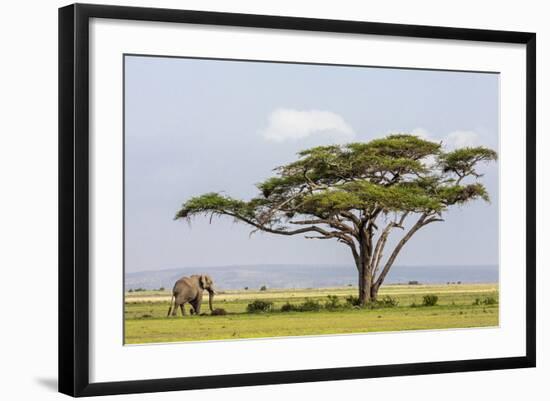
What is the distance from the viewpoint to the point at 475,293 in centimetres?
998

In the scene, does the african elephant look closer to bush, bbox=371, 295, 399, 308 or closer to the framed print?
the framed print

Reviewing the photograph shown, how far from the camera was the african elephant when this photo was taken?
8.98m

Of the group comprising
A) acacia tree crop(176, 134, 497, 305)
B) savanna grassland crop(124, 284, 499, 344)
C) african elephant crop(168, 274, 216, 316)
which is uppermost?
acacia tree crop(176, 134, 497, 305)

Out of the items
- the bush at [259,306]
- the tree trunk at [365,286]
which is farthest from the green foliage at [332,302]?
the bush at [259,306]

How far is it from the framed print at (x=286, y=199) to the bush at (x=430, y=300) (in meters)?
0.02

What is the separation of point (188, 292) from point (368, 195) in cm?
159

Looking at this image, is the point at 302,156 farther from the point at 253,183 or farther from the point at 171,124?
the point at 171,124

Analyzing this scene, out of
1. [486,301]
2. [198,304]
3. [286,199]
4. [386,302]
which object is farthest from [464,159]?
[198,304]

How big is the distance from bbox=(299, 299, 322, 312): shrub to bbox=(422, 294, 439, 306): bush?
2.93ft

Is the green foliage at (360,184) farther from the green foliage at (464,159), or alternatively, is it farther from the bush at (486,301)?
the bush at (486,301)

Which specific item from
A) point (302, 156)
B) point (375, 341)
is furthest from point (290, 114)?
point (375, 341)

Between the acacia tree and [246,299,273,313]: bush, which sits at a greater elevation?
the acacia tree

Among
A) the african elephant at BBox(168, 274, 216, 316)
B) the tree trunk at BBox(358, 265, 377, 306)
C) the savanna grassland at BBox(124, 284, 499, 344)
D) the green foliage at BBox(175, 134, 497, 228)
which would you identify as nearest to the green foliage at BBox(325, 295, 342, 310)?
the savanna grassland at BBox(124, 284, 499, 344)

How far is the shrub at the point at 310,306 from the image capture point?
9.38m
